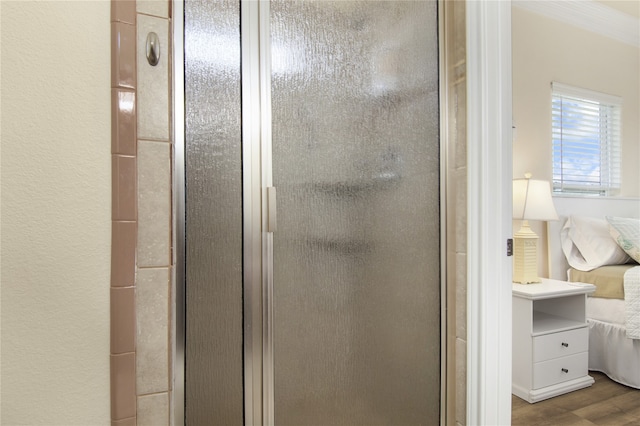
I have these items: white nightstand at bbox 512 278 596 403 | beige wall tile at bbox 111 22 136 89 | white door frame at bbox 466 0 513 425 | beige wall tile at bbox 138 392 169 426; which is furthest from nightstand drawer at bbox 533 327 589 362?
beige wall tile at bbox 111 22 136 89

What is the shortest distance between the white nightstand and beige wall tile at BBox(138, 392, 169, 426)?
1.98 m

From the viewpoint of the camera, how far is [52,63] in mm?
754

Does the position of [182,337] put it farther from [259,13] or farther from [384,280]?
[259,13]

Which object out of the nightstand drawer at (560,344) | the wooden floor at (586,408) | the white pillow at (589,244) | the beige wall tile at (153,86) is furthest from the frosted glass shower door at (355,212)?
the white pillow at (589,244)

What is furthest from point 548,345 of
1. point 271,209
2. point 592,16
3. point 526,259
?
point 592,16

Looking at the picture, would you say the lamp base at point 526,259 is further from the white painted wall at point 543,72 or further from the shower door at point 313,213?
the shower door at point 313,213

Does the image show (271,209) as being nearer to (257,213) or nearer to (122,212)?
(257,213)

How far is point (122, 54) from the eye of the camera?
31.3 inches

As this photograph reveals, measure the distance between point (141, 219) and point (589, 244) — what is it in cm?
304

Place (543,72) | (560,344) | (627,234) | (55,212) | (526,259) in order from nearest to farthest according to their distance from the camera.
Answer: (55,212) → (560,344) → (526,259) → (627,234) → (543,72)

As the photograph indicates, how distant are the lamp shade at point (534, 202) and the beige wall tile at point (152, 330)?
89.5 inches

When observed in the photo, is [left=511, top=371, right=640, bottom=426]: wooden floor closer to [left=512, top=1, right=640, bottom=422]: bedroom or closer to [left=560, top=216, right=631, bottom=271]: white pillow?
[left=512, top=1, right=640, bottom=422]: bedroom

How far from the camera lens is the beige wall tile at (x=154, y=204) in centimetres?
84

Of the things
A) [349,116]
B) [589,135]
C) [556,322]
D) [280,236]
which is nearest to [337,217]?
[280,236]
